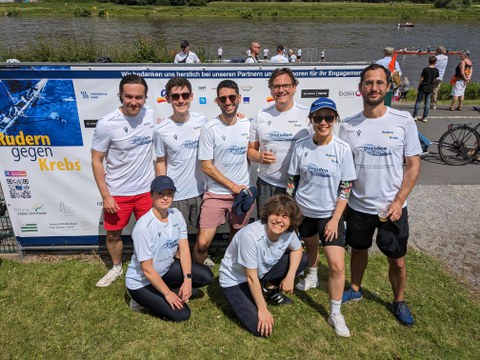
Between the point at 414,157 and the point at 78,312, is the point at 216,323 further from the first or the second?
the point at 414,157

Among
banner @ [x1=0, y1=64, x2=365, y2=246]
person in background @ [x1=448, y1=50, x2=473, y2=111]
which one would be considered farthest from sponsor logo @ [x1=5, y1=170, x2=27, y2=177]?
person in background @ [x1=448, y1=50, x2=473, y2=111]

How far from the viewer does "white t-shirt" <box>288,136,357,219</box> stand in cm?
338

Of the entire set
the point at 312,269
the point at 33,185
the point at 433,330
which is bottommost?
the point at 433,330

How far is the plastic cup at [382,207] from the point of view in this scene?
134 inches

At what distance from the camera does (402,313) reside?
149 inches

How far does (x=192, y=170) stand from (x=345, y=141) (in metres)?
1.67

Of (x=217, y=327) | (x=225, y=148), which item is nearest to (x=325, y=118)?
(x=225, y=148)

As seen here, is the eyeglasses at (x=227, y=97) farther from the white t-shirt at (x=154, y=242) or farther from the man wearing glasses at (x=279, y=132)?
the white t-shirt at (x=154, y=242)

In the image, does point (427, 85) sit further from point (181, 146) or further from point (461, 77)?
point (181, 146)

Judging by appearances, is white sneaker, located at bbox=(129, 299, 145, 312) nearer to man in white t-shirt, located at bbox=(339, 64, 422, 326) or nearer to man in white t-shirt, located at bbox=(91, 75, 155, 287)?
man in white t-shirt, located at bbox=(91, 75, 155, 287)

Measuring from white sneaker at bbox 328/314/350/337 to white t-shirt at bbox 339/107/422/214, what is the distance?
108 cm

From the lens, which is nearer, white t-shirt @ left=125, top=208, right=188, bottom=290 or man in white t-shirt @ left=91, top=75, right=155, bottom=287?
white t-shirt @ left=125, top=208, right=188, bottom=290

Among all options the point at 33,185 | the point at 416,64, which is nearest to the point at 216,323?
the point at 33,185

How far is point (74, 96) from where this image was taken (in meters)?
4.29
